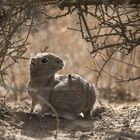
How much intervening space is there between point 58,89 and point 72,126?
486 millimetres

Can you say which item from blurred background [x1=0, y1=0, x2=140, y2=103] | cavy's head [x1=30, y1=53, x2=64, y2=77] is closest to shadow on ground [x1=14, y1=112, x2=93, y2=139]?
cavy's head [x1=30, y1=53, x2=64, y2=77]

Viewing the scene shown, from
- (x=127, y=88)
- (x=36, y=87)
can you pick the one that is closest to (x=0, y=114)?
(x=36, y=87)

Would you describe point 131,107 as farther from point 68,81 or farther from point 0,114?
point 0,114

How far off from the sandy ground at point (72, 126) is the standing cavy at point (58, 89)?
0.13m

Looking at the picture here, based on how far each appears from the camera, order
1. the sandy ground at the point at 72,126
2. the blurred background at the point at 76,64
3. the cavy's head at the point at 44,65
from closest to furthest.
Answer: the sandy ground at the point at 72,126, the cavy's head at the point at 44,65, the blurred background at the point at 76,64

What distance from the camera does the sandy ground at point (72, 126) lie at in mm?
6110

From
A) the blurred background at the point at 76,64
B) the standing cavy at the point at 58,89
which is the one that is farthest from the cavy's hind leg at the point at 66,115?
the blurred background at the point at 76,64

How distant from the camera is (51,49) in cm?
1175

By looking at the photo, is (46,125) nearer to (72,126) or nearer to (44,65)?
(72,126)

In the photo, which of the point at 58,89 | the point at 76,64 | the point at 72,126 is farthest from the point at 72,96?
the point at 76,64

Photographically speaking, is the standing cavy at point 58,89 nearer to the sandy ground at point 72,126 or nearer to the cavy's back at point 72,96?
the cavy's back at point 72,96

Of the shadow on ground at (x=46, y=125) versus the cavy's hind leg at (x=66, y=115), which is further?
the cavy's hind leg at (x=66, y=115)

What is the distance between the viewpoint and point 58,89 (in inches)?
270

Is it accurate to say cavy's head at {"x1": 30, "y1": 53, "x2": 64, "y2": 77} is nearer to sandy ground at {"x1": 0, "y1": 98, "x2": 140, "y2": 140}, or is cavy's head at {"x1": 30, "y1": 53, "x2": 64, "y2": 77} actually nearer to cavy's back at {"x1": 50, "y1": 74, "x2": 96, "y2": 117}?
cavy's back at {"x1": 50, "y1": 74, "x2": 96, "y2": 117}
